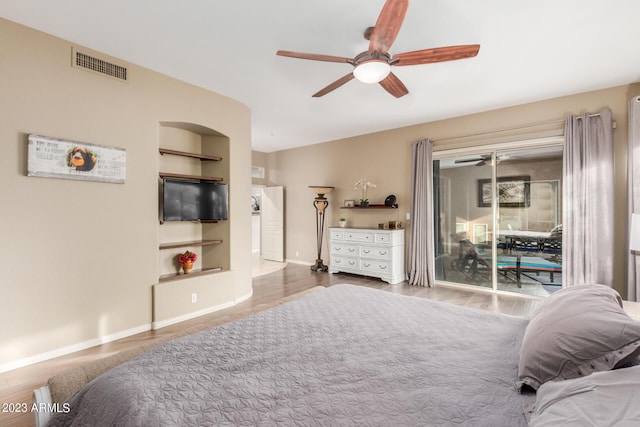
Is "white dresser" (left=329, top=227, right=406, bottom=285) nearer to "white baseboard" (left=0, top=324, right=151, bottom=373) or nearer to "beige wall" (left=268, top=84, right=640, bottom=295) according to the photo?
"beige wall" (left=268, top=84, right=640, bottom=295)

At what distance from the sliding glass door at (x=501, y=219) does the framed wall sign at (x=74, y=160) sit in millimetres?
4729

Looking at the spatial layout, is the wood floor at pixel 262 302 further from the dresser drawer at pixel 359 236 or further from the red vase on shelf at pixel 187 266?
the dresser drawer at pixel 359 236

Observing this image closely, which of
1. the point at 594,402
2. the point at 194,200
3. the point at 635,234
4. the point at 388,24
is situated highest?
the point at 388,24

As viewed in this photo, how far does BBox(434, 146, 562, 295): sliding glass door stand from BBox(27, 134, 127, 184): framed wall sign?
473 cm

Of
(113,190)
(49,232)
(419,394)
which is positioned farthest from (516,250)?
(49,232)

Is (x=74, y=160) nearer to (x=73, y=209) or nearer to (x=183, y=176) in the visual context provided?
(x=73, y=209)

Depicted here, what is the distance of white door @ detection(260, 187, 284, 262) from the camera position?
7.58m

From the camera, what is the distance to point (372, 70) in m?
2.35

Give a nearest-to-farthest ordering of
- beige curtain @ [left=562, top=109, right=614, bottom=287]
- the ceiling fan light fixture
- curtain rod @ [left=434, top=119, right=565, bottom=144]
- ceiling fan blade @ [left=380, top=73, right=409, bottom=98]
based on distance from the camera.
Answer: the ceiling fan light fixture < ceiling fan blade @ [left=380, top=73, right=409, bottom=98] < beige curtain @ [left=562, top=109, right=614, bottom=287] < curtain rod @ [left=434, top=119, right=565, bottom=144]

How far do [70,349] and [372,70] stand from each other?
3681 millimetres

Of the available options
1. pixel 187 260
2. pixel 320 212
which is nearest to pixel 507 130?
pixel 320 212

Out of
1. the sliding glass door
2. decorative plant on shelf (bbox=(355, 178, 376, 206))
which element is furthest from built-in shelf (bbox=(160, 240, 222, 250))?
the sliding glass door

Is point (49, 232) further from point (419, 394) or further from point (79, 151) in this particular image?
point (419, 394)

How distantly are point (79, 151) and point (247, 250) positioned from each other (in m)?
2.36
